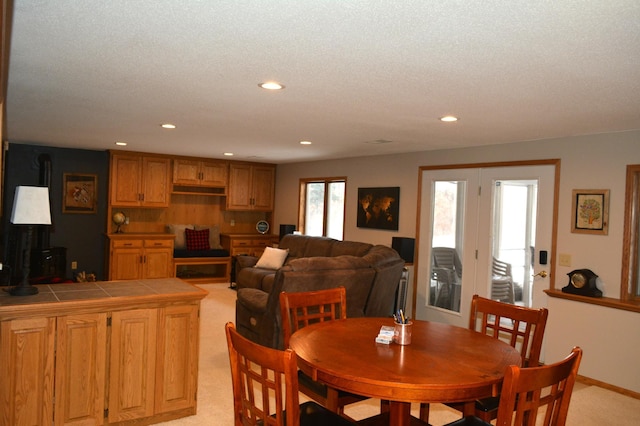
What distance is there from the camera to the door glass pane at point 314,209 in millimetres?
8375

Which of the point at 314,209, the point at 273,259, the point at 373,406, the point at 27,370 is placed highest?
the point at 314,209

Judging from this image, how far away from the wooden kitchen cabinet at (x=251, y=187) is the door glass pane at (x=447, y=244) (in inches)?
165

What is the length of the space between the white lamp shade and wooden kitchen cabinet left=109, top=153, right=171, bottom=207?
17.4 ft

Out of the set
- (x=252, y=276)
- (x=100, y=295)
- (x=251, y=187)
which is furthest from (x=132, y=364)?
(x=251, y=187)

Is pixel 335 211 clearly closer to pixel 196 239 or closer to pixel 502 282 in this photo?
pixel 196 239

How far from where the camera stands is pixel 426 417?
297 centimetres

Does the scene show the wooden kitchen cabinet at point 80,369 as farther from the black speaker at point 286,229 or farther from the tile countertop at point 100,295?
the black speaker at point 286,229

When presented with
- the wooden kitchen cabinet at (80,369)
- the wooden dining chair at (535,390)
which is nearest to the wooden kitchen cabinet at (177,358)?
the wooden kitchen cabinet at (80,369)

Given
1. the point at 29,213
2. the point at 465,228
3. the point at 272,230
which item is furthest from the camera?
the point at 272,230

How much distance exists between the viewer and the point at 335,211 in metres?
7.98

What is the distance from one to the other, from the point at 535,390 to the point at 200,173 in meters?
7.68

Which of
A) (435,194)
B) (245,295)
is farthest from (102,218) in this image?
(435,194)

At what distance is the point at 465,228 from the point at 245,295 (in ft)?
8.69

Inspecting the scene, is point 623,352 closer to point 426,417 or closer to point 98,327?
point 426,417
